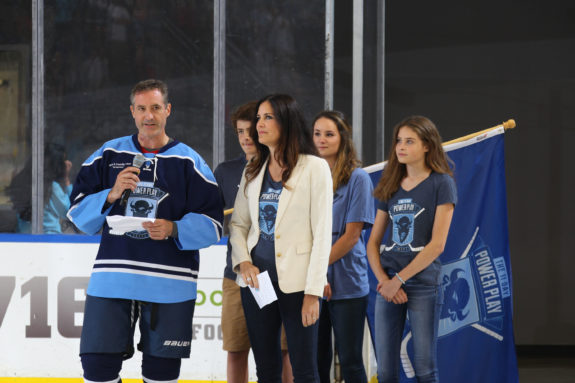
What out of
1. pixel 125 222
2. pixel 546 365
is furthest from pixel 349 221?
pixel 546 365

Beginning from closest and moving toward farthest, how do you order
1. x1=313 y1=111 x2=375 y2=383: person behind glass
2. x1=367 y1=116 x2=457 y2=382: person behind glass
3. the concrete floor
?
x1=367 y1=116 x2=457 y2=382: person behind glass
x1=313 y1=111 x2=375 y2=383: person behind glass
the concrete floor

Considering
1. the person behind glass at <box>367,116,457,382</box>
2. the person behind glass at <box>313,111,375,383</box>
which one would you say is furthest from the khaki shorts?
the person behind glass at <box>367,116,457,382</box>

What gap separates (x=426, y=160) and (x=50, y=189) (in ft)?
8.21

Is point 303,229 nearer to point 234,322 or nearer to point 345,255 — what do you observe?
point 345,255

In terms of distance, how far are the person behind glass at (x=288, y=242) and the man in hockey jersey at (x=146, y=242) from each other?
24cm

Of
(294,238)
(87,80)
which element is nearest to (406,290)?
(294,238)

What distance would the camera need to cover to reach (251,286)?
2.58 meters

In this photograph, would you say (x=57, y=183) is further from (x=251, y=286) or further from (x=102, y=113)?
(x=251, y=286)

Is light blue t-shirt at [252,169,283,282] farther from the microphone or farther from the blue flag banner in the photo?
the blue flag banner

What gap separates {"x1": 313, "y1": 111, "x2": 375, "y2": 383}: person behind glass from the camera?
310cm

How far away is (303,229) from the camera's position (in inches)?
102

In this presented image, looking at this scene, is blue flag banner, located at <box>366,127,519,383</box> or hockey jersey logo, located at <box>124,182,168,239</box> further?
blue flag banner, located at <box>366,127,519,383</box>

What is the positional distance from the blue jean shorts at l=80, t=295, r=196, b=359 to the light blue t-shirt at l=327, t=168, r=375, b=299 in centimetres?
73

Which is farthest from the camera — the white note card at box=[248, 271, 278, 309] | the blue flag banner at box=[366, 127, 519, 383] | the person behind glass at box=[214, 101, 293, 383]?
the blue flag banner at box=[366, 127, 519, 383]
